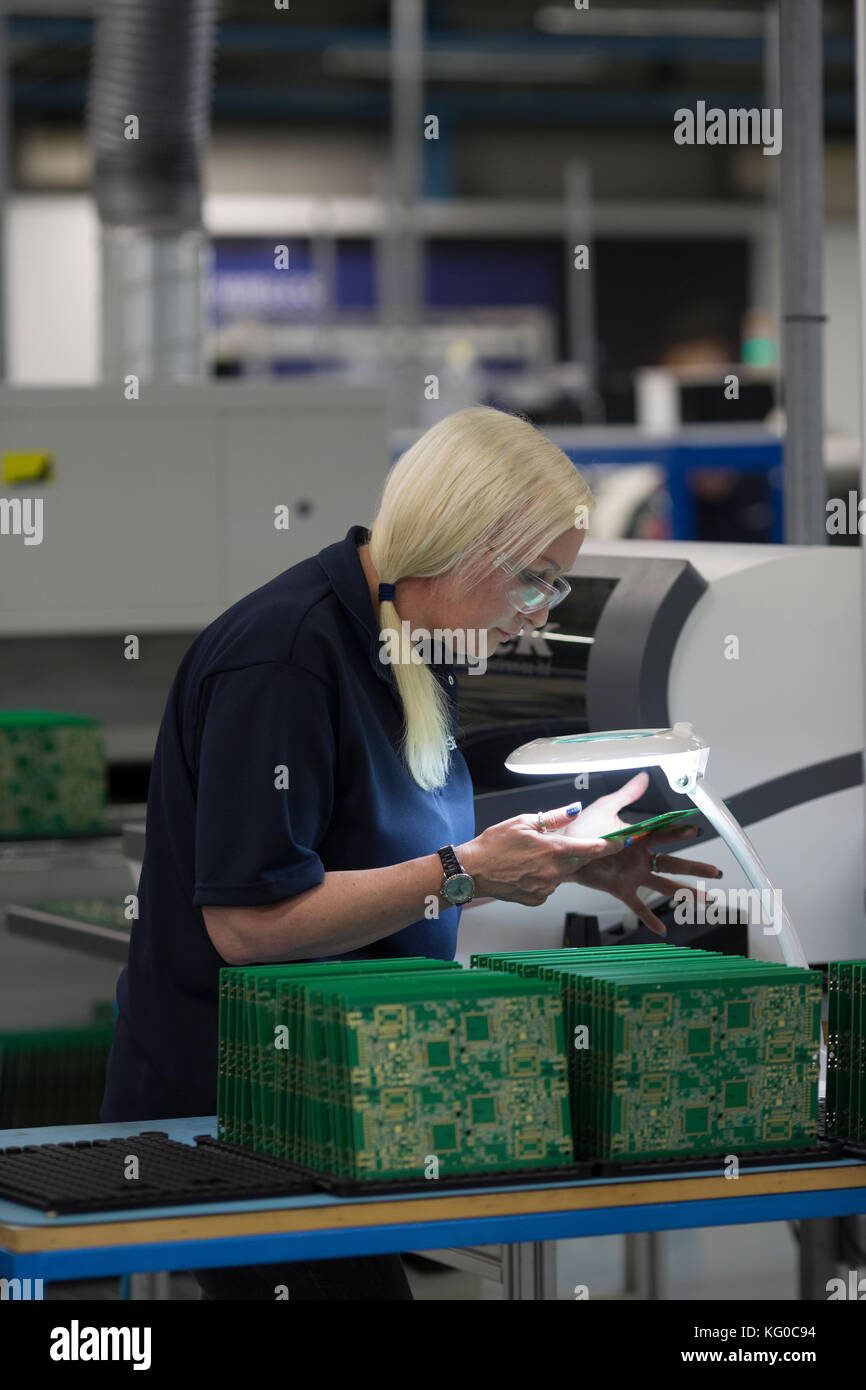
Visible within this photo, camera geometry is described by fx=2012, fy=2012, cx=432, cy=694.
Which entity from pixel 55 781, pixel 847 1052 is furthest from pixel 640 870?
pixel 55 781

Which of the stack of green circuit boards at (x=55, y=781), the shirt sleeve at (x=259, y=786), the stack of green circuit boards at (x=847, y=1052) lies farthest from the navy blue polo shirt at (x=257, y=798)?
the stack of green circuit boards at (x=55, y=781)

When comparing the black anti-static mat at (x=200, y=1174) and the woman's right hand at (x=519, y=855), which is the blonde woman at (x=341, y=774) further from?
the black anti-static mat at (x=200, y=1174)

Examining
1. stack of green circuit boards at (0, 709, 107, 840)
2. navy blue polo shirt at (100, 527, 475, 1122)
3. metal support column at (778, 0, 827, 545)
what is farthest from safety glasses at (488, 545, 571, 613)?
stack of green circuit boards at (0, 709, 107, 840)

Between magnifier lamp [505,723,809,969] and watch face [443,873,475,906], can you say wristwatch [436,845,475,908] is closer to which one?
watch face [443,873,475,906]

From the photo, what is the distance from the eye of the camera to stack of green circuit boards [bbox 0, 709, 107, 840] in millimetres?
3881

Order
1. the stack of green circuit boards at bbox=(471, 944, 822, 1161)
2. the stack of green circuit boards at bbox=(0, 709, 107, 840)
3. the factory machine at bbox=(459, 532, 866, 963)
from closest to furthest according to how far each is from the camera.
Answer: the stack of green circuit boards at bbox=(471, 944, 822, 1161)
the factory machine at bbox=(459, 532, 866, 963)
the stack of green circuit boards at bbox=(0, 709, 107, 840)

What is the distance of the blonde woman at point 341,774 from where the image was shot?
1802 mm

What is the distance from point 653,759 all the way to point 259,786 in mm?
396

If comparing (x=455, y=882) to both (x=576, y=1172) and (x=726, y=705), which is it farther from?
(x=726, y=705)

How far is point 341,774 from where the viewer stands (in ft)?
6.24

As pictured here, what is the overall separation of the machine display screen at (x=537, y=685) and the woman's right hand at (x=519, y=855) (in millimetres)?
614
